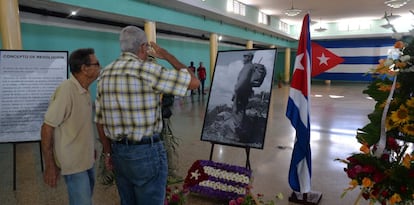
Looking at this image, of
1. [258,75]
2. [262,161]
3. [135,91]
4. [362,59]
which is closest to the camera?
[135,91]

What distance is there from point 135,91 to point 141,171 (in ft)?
1.43

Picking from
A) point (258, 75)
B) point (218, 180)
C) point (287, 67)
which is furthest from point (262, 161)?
point (287, 67)

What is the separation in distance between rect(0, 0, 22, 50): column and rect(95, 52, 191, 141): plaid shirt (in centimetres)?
395

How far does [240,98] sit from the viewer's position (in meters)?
2.68

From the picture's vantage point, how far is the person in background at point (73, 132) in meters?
1.59

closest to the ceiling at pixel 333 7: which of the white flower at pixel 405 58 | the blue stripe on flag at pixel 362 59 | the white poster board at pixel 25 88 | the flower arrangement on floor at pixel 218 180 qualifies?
the blue stripe on flag at pixel 362 59

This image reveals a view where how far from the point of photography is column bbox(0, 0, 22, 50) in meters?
4.32

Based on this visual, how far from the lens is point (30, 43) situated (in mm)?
6891

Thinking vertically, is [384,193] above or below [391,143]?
below

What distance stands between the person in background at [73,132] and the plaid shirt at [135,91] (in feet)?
0.92

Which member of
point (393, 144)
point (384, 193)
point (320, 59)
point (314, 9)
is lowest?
point (384, 193)

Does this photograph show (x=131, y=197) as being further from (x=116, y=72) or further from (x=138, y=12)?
(x=138, y=12)

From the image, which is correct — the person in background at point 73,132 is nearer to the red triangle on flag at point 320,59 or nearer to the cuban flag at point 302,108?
the cuban flag at point 302,108

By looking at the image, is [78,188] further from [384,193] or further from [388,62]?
[388,62]
